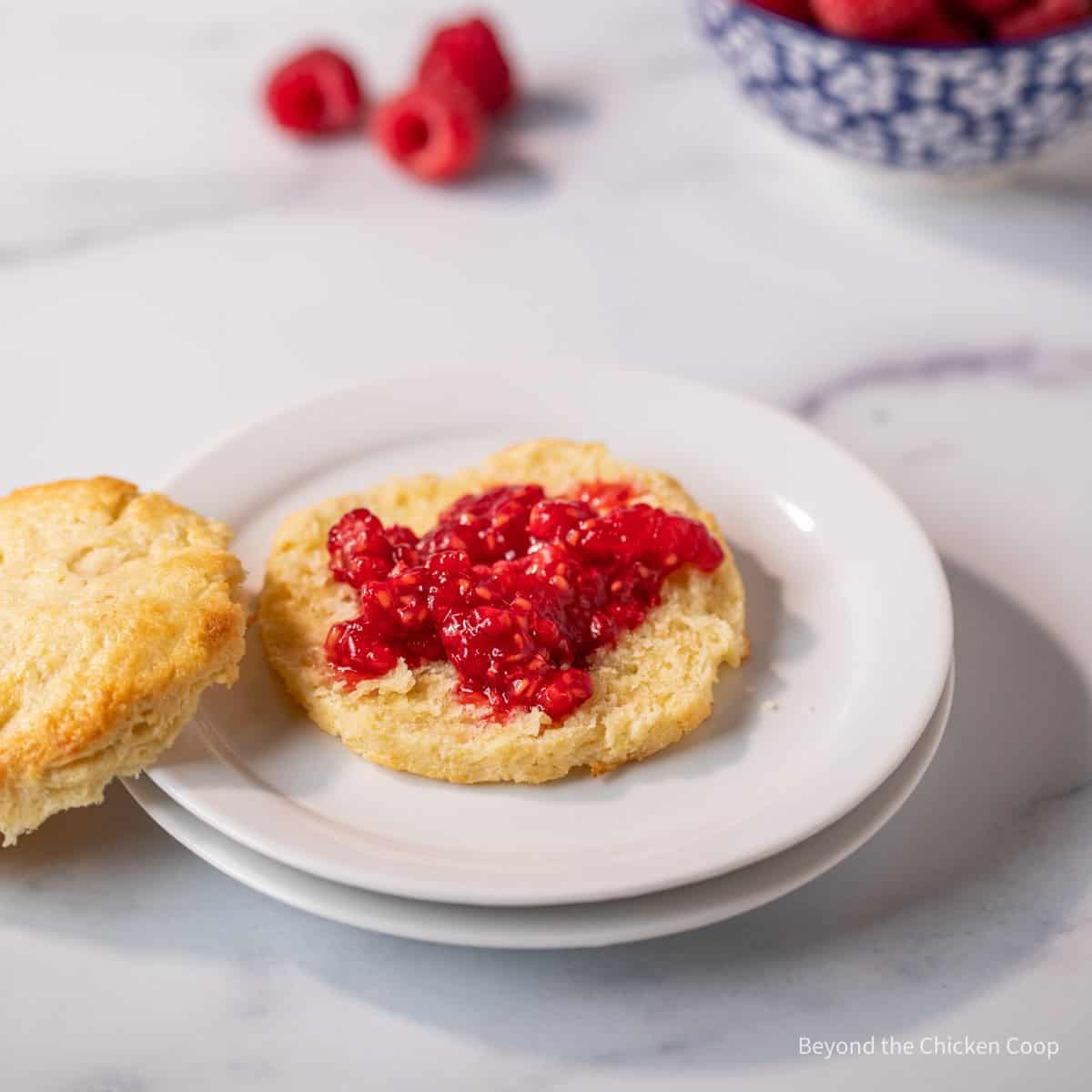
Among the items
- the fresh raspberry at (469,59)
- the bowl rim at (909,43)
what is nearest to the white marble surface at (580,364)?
the fresh raspberry at (469,59)

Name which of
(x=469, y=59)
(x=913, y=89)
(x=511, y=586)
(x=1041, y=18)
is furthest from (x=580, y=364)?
(x=469, y=59)

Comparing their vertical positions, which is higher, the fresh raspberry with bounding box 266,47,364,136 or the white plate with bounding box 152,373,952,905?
the fresh raspberry with bounding box 266,47,364,136

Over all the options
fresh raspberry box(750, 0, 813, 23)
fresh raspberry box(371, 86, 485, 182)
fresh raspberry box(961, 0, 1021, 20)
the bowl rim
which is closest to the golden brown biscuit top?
fresh raspberry box(371, 86, 485, 182)

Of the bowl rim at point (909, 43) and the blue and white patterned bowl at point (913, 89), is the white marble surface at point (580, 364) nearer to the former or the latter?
the blue and white patterned bowl at point (913, 89)

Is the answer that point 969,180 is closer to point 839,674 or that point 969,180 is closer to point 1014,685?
point 1014,685

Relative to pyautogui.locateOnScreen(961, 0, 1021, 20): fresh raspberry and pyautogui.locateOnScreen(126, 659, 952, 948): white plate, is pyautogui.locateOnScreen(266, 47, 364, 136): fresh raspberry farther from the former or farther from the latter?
pyautogui.locateOnScreen(126, 659, 952, 948): white plate

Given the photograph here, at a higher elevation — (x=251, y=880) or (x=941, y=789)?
(x=251, y=880)

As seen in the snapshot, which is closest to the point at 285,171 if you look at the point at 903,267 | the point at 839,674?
the point at 903,267

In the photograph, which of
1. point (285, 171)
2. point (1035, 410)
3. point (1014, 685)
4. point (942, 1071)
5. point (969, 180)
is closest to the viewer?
point (942, 1071)
